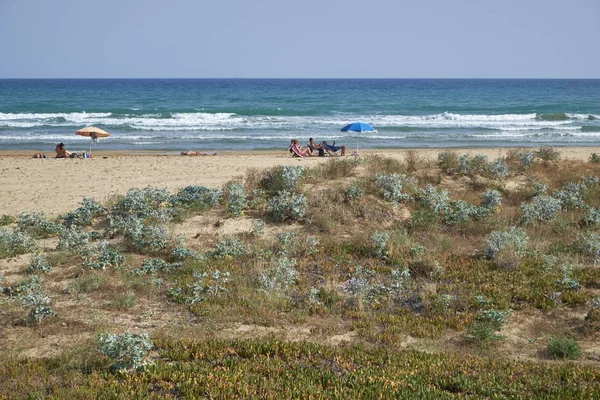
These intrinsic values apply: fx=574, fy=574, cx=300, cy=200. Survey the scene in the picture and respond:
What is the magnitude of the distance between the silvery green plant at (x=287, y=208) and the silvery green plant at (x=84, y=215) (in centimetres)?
387

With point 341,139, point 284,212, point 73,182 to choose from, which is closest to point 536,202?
point 284,212

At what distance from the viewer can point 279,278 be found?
364 inches

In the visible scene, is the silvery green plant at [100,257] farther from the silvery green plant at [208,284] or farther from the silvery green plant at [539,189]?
the silvery green plant at [539,189]

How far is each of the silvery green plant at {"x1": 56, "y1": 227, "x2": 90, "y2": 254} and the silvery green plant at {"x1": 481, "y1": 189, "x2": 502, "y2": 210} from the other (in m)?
8.80

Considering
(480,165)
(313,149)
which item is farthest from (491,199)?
(313,149)

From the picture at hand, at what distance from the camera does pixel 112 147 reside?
3045 centimetres

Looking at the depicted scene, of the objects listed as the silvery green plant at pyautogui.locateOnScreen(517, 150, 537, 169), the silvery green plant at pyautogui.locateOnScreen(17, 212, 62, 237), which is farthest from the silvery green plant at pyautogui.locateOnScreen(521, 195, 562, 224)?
the silvery green plant at pyautogui.locateOnScreen(17, 212, 62, 237)

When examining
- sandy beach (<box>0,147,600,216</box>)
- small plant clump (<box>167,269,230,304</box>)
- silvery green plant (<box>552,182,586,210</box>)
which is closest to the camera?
small plant clump (<box>167,269,230,304</box>)

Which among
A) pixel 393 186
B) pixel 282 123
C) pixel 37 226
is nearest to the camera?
pixel 37 226

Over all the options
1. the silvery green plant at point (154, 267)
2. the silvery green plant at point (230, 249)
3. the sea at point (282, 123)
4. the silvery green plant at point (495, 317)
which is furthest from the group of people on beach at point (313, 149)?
the silvery green plant at point (495, 317)

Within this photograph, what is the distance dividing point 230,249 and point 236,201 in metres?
2.45

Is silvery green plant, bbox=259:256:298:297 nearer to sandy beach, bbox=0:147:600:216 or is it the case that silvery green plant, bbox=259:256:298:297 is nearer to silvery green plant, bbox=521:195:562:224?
→ silvery green plant, bbox=521:195:562:224

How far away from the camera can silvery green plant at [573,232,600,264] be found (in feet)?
34.3

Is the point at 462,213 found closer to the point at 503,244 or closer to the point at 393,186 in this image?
the point at 393,186
